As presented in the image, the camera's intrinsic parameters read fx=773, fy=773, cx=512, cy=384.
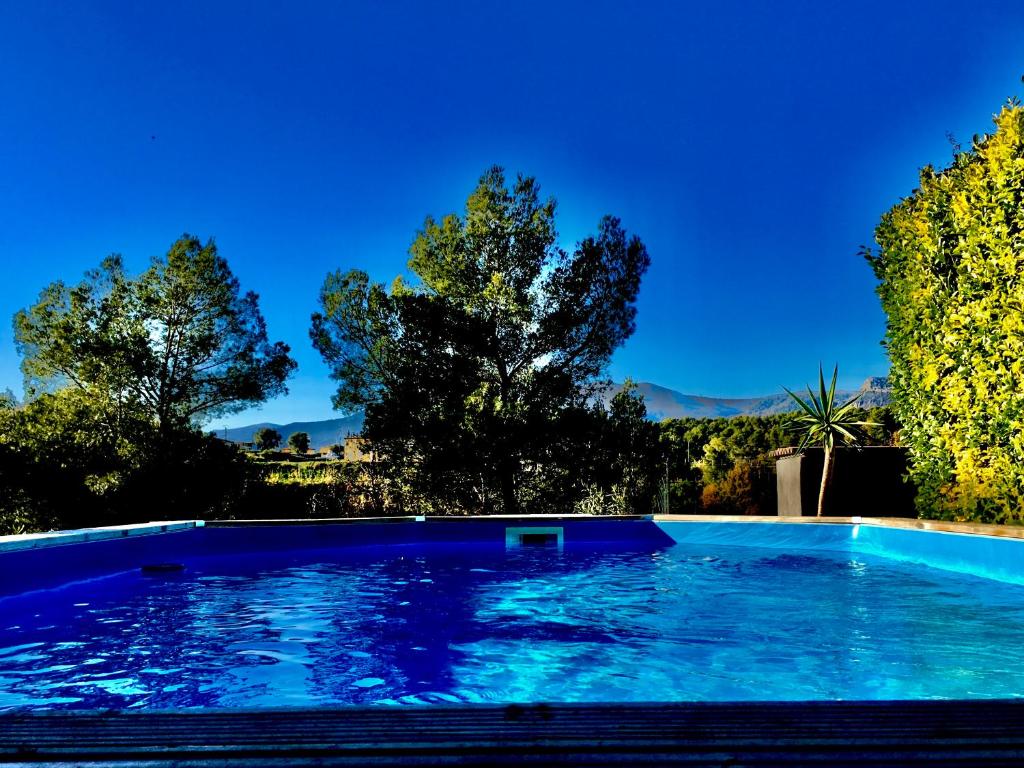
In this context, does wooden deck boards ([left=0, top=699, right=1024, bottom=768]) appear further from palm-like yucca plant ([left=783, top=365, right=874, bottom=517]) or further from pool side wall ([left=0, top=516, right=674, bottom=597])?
palm-like yucca plant ([left=783, top=365, right=874, bottom=517])

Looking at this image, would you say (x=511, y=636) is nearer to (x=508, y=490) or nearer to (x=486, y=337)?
(x=508, y=490)

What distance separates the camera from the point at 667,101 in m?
21.9

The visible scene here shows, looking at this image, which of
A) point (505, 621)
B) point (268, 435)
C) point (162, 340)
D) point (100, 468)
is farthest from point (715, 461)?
point (268, 435)

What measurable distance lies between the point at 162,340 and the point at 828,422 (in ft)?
52.0

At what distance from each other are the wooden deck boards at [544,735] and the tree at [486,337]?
14068 mm

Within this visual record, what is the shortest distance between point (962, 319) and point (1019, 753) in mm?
8616

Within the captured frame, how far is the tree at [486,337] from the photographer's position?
16.1m

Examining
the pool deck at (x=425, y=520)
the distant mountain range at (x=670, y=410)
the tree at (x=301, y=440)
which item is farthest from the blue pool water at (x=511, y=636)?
the tree at (x=301, y=440)

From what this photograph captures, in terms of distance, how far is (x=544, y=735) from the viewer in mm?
1656

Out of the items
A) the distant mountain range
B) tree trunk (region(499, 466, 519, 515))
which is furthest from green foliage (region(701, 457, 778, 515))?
tree trunk (region(499, 466, 519, 515))

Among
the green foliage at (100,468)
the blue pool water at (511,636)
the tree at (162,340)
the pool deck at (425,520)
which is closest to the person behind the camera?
the blue pool water at (511,636)

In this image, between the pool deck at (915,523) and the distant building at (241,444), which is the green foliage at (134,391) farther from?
the pool deck at (915,523)

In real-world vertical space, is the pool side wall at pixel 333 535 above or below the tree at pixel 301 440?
below

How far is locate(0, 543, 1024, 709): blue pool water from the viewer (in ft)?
13.7
